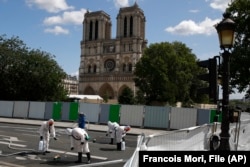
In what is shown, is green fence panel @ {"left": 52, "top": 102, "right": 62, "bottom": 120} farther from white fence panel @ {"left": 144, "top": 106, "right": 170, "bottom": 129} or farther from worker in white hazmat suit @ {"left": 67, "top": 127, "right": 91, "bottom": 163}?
worker in white hazmat suit @ {"left": 67, "top": 127, "right": 91, "bottom": 163}

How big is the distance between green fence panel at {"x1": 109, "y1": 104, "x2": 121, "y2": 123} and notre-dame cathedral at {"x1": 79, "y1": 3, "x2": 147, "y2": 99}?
8349 centimetres

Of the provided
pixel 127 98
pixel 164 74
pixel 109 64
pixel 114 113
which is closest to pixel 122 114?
pixel 114 113

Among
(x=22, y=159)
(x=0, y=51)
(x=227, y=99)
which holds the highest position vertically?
(x=0, y=51)

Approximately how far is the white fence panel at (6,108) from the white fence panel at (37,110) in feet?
9.87

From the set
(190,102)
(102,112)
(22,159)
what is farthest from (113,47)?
(22,159)

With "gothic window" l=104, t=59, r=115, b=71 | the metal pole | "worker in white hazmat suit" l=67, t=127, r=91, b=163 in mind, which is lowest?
"worker in white hazmat suit" l=67, t=127, r=91, b=163

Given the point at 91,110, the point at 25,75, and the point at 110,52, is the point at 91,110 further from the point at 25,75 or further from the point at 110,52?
the point at 110,52

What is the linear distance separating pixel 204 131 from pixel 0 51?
43.6 meters

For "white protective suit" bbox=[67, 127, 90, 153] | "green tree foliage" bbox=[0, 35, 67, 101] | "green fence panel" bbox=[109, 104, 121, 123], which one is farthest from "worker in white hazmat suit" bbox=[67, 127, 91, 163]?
"green tree foliage" bbox=[0, 35, 67, 101]

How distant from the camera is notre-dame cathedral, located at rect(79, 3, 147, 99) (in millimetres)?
118500

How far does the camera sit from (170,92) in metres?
71.2

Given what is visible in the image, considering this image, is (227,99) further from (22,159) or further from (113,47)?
(113,47)

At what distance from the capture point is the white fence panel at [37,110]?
36.9 metres

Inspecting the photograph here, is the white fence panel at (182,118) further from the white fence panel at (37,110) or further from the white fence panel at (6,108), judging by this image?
the white fence panel at (6,108)
